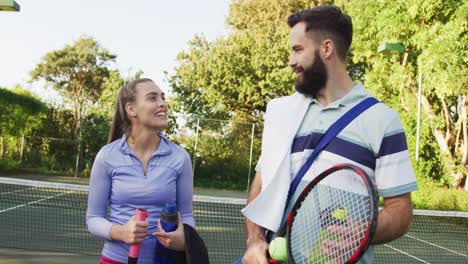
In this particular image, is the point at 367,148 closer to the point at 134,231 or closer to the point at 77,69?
the point at 134,231

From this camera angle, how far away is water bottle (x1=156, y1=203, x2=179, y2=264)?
7.95ft

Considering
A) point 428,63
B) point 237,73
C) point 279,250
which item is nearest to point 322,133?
point 279,250

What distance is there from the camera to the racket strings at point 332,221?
5.52 feet

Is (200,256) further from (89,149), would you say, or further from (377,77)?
(89,149)

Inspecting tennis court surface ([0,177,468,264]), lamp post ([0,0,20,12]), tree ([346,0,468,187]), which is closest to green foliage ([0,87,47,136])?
lamp post ([0,0,20,12])

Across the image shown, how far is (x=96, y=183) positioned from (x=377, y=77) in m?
18.8

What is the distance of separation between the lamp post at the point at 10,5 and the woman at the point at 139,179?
11408 millimetres

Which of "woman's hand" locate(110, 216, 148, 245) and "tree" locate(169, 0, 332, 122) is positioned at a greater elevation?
"tree" locate(169, 0, 332, 122)

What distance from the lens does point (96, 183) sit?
2.59 m

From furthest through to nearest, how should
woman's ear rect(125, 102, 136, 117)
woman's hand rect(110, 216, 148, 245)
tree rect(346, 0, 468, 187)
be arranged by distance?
1. tree rect(346, 0, 468, 187)
2. woman's ear rect(125, 102, 136, 117)
3. woman's hand rect(110, 216, 148, 245)

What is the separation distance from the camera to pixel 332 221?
177cm

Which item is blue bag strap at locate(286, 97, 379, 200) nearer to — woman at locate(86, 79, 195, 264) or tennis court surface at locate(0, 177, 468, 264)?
woman at locate(86, 79, 195, 264)

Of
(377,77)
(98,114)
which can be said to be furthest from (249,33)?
(377,77)

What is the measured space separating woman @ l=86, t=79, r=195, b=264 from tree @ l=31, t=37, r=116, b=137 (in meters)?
37.9
